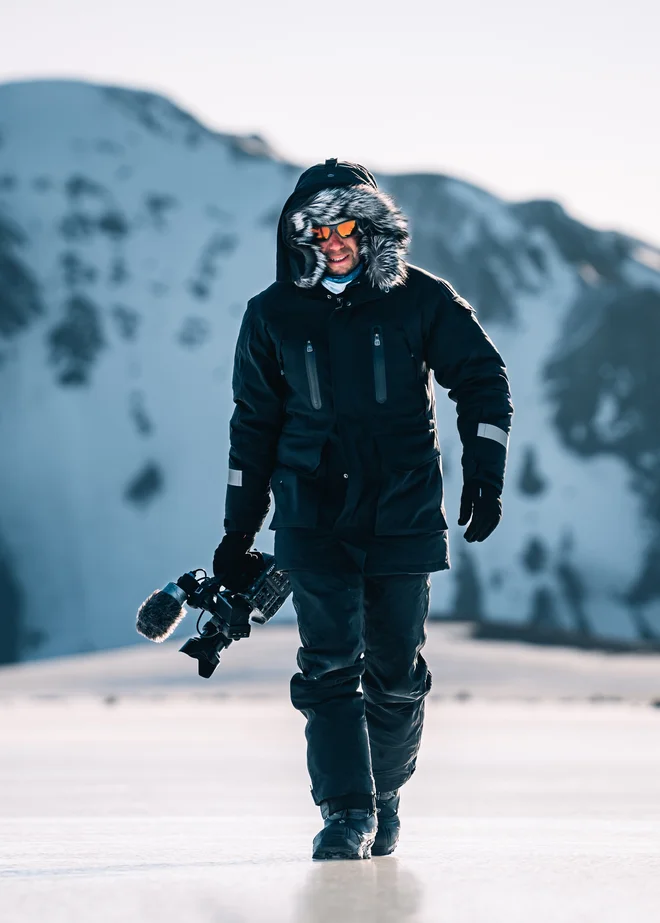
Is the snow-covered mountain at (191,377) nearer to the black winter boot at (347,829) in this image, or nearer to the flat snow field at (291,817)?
the flat snow field at (291,817)

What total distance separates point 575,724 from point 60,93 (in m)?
88.7

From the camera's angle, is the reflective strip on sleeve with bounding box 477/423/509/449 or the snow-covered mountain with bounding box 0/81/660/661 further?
the snow-covered mountain with bounding box 0/81/660/661

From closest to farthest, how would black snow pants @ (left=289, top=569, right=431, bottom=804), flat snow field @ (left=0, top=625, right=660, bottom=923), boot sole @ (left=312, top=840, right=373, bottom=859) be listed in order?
1. flat snow field @ (left=0, top=625, right=660, bottom=923)
2. boot sole @ (left=312, top=840, right=373, bottom=859)
3. black snow pants @ (left=289, top=569, right=431, bottom=804)

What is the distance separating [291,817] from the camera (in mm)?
4238

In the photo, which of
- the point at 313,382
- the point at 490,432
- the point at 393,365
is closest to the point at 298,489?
the point at 313,382

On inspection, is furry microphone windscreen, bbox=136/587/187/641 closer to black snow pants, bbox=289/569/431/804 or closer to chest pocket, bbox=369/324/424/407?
black snow pants, bbox=289/569/431/804

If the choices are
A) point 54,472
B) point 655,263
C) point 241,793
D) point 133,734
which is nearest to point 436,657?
point 133,734

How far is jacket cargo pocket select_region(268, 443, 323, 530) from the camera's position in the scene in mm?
3422

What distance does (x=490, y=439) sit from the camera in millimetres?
3486

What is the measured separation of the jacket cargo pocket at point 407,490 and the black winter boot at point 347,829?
601 millimetres

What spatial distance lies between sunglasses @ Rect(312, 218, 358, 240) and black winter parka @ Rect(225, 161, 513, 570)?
0.03m

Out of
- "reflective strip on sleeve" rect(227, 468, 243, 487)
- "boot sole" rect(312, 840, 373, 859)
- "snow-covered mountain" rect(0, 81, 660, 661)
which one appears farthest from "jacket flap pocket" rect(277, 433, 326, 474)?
"snow-covered mountain" rect(0, 81, 660, 661)

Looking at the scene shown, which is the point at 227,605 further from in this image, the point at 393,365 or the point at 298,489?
the point at 393,365

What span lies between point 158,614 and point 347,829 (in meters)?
0.78
